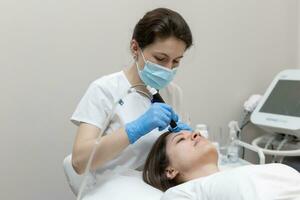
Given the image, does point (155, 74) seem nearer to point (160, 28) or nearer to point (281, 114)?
point (160, 28)

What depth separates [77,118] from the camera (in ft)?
4.73

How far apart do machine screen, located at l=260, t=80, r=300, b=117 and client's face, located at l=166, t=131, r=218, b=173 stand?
83 centimetres

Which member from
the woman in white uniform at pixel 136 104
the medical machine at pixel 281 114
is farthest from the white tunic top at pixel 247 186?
the medical machine at pixel 281 114

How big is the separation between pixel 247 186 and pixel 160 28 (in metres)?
0.63

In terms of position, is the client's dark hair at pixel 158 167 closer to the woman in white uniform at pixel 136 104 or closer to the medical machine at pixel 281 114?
the woman in white uniform at pixel 136 104

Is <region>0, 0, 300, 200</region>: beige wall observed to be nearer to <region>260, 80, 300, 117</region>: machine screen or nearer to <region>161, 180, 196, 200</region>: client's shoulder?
<region>260, 80, 300, 117</region>: machine screen

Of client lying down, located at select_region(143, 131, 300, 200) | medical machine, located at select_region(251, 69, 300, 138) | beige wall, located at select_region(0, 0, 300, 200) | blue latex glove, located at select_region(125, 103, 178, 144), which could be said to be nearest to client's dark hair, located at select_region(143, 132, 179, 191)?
client lying down, located at select_region(143, 131, 300, 200)

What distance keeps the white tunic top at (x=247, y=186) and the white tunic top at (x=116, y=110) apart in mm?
312

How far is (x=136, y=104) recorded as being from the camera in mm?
1541

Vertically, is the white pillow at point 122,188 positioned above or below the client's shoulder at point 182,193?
below

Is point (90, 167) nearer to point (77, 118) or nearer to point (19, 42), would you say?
point (77, 118)

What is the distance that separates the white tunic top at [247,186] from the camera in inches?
42.9

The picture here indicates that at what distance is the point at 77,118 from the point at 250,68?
4.56 feet

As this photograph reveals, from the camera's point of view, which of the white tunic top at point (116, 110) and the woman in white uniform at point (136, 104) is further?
the white tunic top at point (116, 110)
